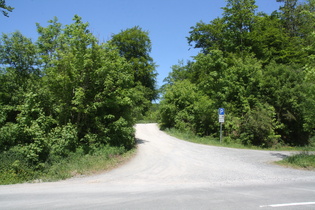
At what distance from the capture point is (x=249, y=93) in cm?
2131

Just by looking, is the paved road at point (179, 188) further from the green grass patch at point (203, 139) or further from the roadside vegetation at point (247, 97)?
the roadside vegetation at point (247, 97)

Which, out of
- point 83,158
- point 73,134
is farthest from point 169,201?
point 73,134

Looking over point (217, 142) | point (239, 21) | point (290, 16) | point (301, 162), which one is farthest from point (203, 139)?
point (290, 16)

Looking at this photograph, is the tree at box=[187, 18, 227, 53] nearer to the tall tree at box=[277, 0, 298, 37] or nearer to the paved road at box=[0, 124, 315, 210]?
the tall tree at box=[277, 0, 298, 37]

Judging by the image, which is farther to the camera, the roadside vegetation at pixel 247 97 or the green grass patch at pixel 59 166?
the roadside vegetation at pixel 247 97

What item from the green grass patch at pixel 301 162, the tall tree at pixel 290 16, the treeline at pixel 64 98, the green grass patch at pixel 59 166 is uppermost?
the tall tree at pixel 290 16

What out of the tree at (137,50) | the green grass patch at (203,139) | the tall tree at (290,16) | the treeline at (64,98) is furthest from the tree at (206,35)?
the treeline at (64,98)

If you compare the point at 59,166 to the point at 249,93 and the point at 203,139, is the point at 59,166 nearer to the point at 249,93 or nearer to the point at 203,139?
the point at 203,139

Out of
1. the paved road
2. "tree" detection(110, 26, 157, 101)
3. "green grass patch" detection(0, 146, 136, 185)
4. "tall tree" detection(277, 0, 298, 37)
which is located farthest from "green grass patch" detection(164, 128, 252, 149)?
"tall tree" detection(277, 0, 298, 37)

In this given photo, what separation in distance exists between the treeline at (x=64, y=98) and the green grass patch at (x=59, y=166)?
1.06 feet

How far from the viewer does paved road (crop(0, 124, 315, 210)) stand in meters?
5.95

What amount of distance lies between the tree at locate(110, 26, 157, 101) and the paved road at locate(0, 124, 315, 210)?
27329 millimetres

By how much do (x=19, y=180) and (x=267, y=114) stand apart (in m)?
18.1

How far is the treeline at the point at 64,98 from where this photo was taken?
12680 millimetres
